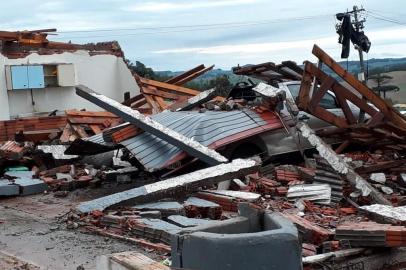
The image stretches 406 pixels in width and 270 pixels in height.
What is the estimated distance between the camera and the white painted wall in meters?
19.9

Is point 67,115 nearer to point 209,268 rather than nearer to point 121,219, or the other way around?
point 121,219

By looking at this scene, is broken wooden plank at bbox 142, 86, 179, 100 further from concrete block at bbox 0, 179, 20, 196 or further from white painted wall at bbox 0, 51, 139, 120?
white painted wall at bbox 0, 51, 139, 120

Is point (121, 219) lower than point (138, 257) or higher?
lower

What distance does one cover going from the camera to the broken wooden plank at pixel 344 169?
351 inches

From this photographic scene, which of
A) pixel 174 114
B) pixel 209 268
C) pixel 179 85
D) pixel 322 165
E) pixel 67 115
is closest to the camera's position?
pixel 209 268

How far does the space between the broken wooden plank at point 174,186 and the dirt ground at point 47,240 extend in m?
0.72

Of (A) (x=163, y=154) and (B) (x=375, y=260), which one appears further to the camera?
(A) (x=163, y=154)

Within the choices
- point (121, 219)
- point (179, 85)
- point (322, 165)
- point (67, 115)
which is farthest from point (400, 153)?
point (67, 115)

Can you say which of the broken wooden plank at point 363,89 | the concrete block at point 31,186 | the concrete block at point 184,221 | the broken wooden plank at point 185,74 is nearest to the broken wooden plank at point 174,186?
the concrete block at point 184,221

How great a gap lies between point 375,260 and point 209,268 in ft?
10.3

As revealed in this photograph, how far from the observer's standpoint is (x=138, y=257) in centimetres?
443

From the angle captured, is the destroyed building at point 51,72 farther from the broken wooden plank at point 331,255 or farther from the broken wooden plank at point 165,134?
the broken wooden plank at point 331,255

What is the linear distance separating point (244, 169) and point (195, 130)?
61.4 inches

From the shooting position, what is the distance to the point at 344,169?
9422mm
